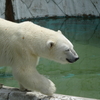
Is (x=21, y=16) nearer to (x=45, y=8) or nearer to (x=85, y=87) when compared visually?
(x=45, y=8)

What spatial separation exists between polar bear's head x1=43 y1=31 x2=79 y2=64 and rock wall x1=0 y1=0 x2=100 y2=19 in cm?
807

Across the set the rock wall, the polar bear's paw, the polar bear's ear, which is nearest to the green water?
the polar bear's paw

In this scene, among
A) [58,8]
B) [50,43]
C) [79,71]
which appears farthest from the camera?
[58,8]

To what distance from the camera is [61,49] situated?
2715mm

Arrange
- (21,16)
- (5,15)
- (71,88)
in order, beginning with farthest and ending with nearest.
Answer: (21,16) → (5,15) → (71,88)

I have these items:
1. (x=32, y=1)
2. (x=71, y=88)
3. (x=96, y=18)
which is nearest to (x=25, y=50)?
(x=71, y=88)

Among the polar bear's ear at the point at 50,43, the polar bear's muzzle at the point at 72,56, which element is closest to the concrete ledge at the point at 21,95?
the polar bear's muzzle at the point at 72,56

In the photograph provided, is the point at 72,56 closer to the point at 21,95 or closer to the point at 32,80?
the point at 32,80

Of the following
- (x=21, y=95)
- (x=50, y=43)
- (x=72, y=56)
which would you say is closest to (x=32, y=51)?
(x=50, y=43)

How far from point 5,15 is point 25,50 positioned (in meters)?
7.45

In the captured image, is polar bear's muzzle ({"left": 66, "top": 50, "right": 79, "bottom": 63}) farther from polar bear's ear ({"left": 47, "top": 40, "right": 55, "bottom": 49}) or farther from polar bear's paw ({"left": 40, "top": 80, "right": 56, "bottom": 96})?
polar bear's paw ({"left": 40, "top": 80, "right": 56, "bottom": 96})

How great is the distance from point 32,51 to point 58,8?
9.05 meters

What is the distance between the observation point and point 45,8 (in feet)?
37.2

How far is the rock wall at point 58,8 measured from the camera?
10844mm
